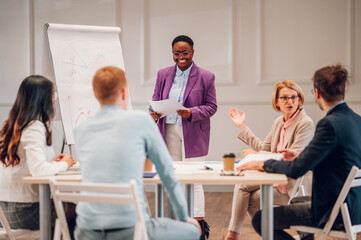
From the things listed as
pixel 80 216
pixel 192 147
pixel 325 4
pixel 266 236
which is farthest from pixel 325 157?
pixel 325 4

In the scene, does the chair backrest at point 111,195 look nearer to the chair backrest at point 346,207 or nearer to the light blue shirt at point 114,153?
the light blue shirt at point 114,153

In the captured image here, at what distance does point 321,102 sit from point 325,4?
3686mm

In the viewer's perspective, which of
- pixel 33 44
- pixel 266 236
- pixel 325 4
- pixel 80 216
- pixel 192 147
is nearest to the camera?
pixel 80 216

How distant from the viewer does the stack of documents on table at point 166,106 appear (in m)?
3.18

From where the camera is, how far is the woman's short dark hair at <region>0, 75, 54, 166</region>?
2377 millimetres

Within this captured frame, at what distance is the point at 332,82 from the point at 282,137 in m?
0.92

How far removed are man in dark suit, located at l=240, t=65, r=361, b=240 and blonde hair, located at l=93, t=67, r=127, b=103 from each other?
89 centimetres

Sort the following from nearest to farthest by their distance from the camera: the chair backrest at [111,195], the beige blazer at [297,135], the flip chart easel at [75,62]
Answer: the chair backrest at [111,195] < the beige blazer at [297,135] < the flip chart easel at [75,62]

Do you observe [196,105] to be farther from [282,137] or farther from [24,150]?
[24,150]

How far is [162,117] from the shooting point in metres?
3.66

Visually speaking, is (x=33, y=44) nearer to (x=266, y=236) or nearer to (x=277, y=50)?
(x=277, y=50)

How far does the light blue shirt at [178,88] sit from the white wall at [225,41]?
203cm

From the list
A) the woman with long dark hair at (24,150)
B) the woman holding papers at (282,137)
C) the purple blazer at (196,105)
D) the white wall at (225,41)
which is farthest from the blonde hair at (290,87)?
the white wall at (225,41)

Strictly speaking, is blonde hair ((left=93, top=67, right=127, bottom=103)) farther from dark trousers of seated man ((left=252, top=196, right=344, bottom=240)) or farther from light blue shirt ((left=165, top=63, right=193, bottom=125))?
light blue shirt ((left=165, top=63, right=193, bottom=125))
